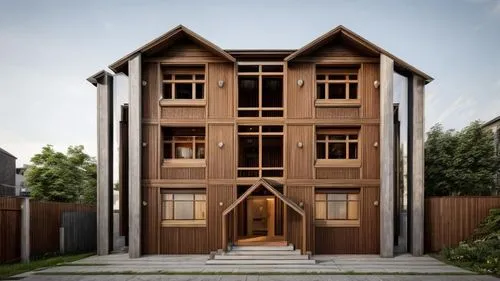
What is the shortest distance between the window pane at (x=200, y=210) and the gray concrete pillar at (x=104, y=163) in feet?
14.3

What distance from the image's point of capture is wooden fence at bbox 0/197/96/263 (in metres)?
15.1

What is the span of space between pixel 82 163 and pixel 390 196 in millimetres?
40865

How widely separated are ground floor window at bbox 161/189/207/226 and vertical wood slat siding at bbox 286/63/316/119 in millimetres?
6206

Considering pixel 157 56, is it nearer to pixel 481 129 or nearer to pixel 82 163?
pixel 481 129

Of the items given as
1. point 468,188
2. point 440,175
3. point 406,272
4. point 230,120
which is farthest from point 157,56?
point 468,188

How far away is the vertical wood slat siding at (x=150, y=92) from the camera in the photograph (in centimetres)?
1845

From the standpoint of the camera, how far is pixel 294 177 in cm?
1822

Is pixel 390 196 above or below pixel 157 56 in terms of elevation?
below

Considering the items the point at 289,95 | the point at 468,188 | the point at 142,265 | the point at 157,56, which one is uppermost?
the point at 157,56

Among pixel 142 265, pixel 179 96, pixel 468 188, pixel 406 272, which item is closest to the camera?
pixel 406 272

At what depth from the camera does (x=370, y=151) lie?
1822 cm

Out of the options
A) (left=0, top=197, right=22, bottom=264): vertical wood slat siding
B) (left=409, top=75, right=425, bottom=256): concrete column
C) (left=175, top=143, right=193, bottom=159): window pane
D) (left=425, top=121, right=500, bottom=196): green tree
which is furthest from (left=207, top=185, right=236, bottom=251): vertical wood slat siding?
(left=425, top=121, right=500, bottom=196): green tree

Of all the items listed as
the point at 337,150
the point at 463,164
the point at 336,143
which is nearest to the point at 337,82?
the point at 336,143

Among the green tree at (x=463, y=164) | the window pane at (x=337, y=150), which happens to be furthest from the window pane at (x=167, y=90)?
the green tree at (x=463, y=164)
